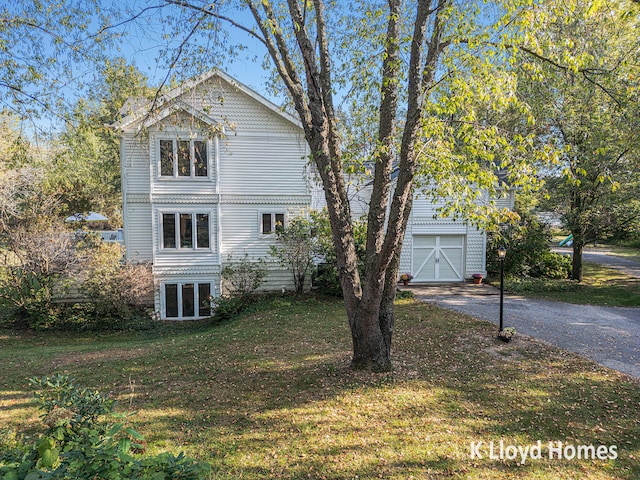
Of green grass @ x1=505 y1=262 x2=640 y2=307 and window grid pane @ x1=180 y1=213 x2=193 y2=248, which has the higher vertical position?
window grid pane @ x1=180 y1=213 x2=193 y2=248

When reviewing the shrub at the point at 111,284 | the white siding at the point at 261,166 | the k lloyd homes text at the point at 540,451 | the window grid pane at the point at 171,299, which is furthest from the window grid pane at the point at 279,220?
the k lloyd homes text at the point at 540,451

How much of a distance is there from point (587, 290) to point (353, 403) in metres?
14.3

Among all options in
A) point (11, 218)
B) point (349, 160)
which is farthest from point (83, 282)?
point (349, 160)

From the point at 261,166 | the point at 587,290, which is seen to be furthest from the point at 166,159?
the point at 587,290

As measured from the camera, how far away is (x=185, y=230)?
13555 mm

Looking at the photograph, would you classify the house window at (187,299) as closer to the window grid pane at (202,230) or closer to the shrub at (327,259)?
the window grid pane at (202,230)

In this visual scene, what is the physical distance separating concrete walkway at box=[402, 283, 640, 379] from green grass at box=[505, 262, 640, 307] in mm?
897

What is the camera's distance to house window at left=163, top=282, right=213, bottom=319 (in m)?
13.5

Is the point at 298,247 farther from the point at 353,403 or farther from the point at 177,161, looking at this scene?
the point at 353,403

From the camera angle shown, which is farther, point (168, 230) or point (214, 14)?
point (168, 230)

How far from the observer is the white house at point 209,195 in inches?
519

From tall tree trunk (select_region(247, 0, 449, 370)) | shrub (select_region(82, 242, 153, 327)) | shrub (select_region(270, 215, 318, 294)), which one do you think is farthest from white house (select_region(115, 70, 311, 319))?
tall tree trunk (select_region(247, 0, 449, 370))

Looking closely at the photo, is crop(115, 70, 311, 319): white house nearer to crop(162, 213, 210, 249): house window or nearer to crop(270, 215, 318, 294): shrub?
crop(162, 213, 210, 249): house window

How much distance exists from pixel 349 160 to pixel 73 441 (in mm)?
4945
